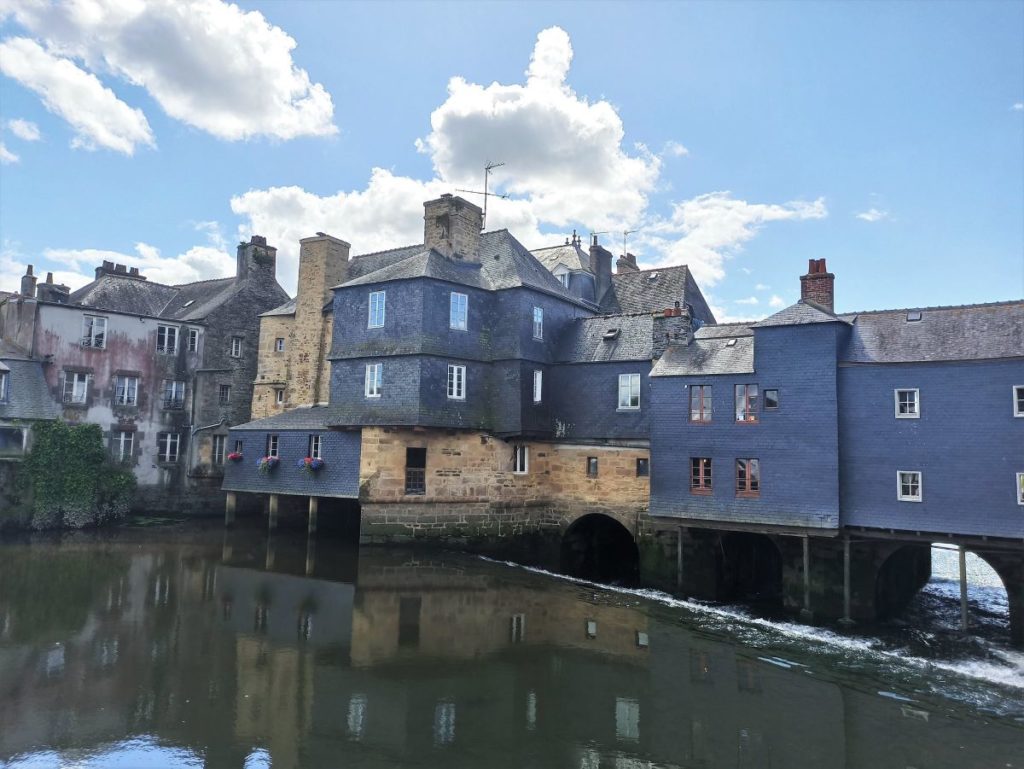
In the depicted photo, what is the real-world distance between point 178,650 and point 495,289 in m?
17.3

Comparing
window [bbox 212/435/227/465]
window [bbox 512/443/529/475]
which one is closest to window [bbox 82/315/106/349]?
window [bbox 212/435/227/465]

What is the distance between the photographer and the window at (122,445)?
31766mm

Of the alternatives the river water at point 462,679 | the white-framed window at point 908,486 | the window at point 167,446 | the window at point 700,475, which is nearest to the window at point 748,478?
the window at point 700,475

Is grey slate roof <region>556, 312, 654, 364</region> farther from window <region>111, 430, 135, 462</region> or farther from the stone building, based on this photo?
window <region>111, 430, 135, 462</region>

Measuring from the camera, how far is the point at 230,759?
935 cm

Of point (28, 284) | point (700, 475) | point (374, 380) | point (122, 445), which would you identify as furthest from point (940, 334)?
point (28, 284)

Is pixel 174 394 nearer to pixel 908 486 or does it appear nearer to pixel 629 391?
pixel 629 391

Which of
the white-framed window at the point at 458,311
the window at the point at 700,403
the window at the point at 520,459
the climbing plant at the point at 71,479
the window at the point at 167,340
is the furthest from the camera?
the window at the point at 167,340

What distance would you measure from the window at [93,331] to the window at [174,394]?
3402mm

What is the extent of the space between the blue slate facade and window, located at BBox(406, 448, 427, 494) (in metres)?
2.12

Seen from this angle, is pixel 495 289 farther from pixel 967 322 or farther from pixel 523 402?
pixel 967 322

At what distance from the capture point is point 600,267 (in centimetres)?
3591

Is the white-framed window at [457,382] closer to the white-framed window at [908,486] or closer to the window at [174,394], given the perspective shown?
the white-framed window at [908,486]

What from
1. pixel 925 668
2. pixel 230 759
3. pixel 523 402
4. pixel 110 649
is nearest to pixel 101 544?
pixel 110 649
